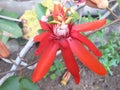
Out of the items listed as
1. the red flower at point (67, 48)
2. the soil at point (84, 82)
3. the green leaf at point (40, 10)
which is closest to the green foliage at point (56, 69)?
the soil at point (84, 82)

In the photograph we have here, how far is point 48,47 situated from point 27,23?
0.65 m

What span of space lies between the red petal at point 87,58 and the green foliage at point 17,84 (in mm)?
280

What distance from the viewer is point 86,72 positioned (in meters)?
1.37

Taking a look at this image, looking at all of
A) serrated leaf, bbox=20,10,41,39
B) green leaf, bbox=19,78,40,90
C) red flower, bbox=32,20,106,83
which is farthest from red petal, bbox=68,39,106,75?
serrated leaf, bbox=20,10,41,39

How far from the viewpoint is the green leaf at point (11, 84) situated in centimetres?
85

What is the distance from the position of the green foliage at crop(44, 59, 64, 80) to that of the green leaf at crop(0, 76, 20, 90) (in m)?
0.45

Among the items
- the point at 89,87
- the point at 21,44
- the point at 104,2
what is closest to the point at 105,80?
the point at 89,87

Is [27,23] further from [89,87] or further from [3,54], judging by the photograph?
[3,54]

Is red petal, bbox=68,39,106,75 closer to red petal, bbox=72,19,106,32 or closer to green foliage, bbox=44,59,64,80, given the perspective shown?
red petal, bbox=72,19,106,32

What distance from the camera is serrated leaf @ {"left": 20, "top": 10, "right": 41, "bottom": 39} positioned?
1.23m

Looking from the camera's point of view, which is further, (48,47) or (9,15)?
(9,15)

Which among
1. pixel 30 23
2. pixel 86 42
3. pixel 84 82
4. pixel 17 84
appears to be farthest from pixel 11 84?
pixel 84 82

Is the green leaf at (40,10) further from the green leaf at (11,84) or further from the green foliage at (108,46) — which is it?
the green foliage at (108,46)

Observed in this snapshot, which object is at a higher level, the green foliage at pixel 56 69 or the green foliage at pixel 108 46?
the green foliage at pixel 56 69
